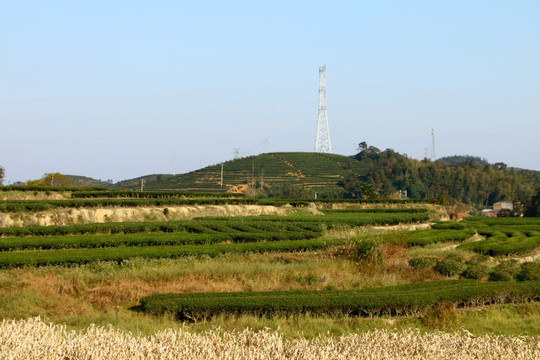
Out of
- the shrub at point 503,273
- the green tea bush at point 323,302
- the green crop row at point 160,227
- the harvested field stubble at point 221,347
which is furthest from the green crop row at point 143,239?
the harvested field stubble at point 221,347

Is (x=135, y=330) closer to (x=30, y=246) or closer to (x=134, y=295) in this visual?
(x=134, y=295)

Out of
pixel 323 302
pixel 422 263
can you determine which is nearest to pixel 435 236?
pixel 422 263

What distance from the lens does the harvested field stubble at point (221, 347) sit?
10.1 metres

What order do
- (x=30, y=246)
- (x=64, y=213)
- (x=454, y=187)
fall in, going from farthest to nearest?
(x=454, y=187)
(x=64, y=213)
(x=30, y=246)

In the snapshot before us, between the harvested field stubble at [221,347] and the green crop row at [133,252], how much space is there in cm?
1484

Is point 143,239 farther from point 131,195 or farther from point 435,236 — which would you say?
point 131,195

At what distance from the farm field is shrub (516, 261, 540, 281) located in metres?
0.07

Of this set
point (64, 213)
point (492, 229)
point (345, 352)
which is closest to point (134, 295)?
point (345, 352)

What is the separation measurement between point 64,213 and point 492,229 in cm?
3475

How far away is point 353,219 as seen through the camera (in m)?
47.2

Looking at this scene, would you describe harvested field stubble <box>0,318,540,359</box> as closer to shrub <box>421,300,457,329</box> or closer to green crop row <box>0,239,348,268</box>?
shrub <box>421,300,457,329</box>

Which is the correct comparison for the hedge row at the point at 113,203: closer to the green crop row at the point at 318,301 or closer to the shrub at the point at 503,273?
the green crop row at the point at 318,301

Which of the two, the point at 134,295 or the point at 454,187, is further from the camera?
the point at 454,187

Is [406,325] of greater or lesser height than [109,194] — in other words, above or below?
below
